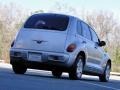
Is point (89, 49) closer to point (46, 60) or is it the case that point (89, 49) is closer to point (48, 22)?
point (48, 22)

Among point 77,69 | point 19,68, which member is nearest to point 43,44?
point 77,69

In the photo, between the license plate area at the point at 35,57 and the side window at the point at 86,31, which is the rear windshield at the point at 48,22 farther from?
the license plate area at the point at 35,57

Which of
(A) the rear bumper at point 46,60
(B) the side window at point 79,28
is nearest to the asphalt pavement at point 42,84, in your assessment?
(A) the rear bumper at point 46,60

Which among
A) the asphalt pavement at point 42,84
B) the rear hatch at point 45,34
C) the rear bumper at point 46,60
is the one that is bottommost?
the asphalt pavement at point 42,84

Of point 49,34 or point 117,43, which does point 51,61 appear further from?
point 117,43

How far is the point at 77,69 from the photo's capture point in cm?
1351

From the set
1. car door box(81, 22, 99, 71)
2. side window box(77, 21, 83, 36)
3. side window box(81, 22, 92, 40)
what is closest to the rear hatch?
side window box(77, 21, 83, 36)

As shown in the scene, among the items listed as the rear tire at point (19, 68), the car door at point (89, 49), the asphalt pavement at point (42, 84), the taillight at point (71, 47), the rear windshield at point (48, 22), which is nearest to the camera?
the asphalt pavement at point (42, 84)

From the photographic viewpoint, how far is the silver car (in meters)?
13.2

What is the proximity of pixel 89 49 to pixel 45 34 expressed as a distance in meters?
1.58

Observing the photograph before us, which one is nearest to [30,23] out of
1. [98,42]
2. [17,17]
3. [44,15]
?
[44,15]

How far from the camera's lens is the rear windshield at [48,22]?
45.1 ft

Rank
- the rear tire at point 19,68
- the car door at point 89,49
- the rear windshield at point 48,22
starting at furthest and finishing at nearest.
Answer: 1. the car door at point 89,49
2. the rear tire at point 19,68
3. the rear windshield at point 48,22

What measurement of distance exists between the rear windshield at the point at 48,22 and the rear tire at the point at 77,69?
36.9 inches
